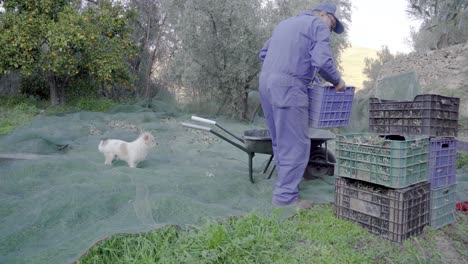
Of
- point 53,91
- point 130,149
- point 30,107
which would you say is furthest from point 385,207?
point 53,91

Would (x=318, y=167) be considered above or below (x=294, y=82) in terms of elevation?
below

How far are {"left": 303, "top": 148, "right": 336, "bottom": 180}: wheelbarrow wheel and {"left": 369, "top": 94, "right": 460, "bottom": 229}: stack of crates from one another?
1157 mm

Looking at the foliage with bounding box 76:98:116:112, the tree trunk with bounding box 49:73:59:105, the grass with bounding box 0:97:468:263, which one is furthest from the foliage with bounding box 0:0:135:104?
the grass with bounding box 0:97:468:263

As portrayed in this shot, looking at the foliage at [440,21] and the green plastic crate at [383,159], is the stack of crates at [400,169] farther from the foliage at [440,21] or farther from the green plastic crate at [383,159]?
the foliage at [440,21]

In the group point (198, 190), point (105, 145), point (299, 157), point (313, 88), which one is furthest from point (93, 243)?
point (105, 145)

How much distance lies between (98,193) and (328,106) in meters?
2.53

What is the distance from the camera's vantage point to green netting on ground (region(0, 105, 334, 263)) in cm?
284

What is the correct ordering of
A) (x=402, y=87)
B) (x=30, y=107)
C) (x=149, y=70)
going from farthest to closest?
(x=149, y=70)
(x=30, y=107)
(x=402, y=87)

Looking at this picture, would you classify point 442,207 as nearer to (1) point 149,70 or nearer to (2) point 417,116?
(2) point 417,116

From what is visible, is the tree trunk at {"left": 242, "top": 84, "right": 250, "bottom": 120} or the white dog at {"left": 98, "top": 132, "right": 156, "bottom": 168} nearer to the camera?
the white dog at {"left": 98, "top": 132, "right": 156, "bottom": 168}

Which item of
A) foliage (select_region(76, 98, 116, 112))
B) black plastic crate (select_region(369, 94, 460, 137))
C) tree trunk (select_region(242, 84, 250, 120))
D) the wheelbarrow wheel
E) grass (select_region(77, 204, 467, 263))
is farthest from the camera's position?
tree trunk (select_region(242, 84, 250, 120))

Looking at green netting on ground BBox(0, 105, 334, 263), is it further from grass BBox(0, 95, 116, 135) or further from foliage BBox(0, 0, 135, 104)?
foliage BBox(0, 0, 135, 104)

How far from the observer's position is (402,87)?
4312 mm

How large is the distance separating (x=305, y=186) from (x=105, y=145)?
2947 mm
